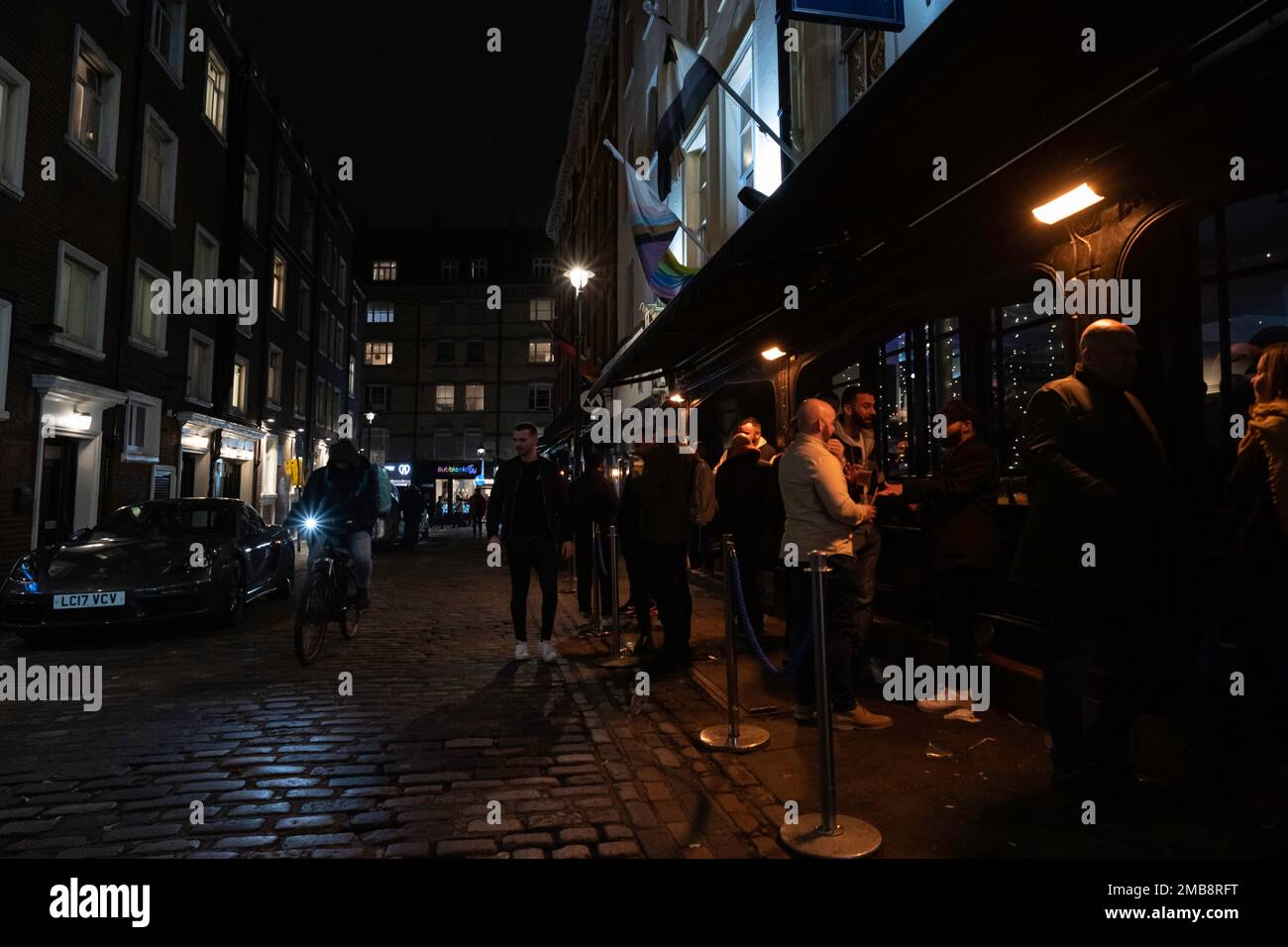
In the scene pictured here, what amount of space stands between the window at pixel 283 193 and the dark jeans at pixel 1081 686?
29430 millimetres

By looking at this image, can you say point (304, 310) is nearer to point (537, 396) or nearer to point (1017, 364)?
point (537, 396)

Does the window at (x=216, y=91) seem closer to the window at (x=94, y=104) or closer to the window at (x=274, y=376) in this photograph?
the window at (x=94, y=104)

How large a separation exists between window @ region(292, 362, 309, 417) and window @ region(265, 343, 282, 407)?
189cm

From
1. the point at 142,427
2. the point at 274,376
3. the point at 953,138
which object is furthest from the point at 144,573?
the point at 274,376

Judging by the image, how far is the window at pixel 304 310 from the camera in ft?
99.1

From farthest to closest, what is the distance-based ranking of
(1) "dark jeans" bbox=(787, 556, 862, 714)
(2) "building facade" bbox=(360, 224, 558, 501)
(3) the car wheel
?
(2) "building facade" bbox=(360, 224, 558, 501) < (3) the car wheel < (1) "dark jeans" bbox=(787, 556, 862, 714)

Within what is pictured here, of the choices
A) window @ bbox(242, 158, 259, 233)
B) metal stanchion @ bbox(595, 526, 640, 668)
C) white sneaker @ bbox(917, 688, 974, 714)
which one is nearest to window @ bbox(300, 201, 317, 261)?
window @ bbox(242, 158, 259, 233)

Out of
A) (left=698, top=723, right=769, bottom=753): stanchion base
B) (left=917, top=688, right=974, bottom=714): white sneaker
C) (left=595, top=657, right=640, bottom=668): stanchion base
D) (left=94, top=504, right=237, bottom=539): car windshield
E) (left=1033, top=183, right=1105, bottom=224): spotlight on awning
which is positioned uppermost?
A: (left=1033, top=183, right=1105, bottom=224): spotlight on awning

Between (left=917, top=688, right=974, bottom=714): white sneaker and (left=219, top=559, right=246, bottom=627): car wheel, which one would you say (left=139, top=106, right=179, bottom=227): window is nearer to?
(left=219, top=559, right=246, bottom=627): car wheel

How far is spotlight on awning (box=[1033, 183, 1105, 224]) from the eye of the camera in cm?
430

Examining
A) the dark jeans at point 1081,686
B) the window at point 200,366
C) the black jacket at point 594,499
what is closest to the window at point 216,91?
the window at point 200,366

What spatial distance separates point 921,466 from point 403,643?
5.37 meters
